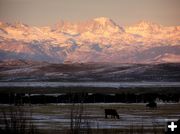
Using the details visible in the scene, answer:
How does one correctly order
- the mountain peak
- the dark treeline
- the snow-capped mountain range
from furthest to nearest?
1. the snow-capped mountain range
2. the mountain peak
3. the dark treeline

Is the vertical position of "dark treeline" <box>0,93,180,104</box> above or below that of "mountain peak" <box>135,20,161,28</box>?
below

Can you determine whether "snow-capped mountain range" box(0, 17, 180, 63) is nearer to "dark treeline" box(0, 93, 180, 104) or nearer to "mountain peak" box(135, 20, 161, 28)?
"mountain peak" box(135, 20, 161, 28)

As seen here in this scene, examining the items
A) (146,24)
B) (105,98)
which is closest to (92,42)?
(105,98)

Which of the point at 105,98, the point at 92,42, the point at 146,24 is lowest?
the point at 105,98

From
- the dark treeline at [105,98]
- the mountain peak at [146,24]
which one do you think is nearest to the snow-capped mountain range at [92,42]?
the mountain peak at [146,24]

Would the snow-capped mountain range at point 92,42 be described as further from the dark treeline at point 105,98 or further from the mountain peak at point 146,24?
the dark treeline at point 105,98

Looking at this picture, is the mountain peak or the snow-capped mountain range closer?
the mountain peak

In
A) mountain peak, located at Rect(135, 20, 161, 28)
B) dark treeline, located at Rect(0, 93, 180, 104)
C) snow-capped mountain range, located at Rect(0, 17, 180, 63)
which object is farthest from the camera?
snow-capped mountain range, located at Rect(0, 17, 180, 63)

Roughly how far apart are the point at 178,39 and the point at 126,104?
611 centimetres

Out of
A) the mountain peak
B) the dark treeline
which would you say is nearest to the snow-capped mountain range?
the mountain peak

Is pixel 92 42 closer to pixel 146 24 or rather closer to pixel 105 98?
pixel 105 98

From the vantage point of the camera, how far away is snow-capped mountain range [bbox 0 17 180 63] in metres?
33.8

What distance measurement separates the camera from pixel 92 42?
37062mm

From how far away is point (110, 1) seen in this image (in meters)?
32.8
